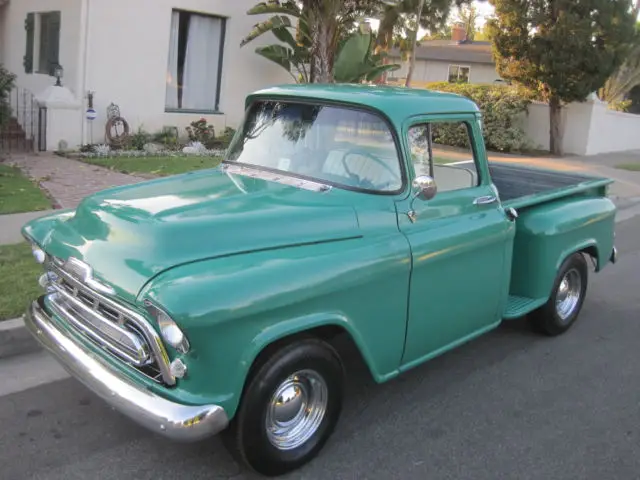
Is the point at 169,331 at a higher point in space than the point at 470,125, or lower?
lower

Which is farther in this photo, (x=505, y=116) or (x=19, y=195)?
(x=505, y=116)

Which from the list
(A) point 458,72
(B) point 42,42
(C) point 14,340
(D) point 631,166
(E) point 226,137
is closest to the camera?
(C) point 14,340

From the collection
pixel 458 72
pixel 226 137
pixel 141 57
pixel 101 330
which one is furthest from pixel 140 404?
pixel 458 72

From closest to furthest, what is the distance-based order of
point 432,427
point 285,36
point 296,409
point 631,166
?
point 296,409 < point 432,427 < point 285,36 < point 631,166

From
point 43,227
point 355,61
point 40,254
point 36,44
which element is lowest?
point 40,254

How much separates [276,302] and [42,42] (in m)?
13.3

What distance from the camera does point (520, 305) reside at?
4652mm

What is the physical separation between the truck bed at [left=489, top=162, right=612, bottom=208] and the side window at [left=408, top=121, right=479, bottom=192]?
127cm

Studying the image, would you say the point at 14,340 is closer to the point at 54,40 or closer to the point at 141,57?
the point at 141,57

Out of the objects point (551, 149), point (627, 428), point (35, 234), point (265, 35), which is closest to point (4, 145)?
point (265, 35)

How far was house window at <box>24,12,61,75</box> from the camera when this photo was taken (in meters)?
13.2

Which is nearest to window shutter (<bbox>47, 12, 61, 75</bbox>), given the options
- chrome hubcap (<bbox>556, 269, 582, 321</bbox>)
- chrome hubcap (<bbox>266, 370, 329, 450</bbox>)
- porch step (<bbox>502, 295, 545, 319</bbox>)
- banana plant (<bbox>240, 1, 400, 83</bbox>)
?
banana plant (<bbox>240, 1, 400, 83</bbox>)

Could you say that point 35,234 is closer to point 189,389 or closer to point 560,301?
point 189,389

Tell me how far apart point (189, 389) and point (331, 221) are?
1149 mm
